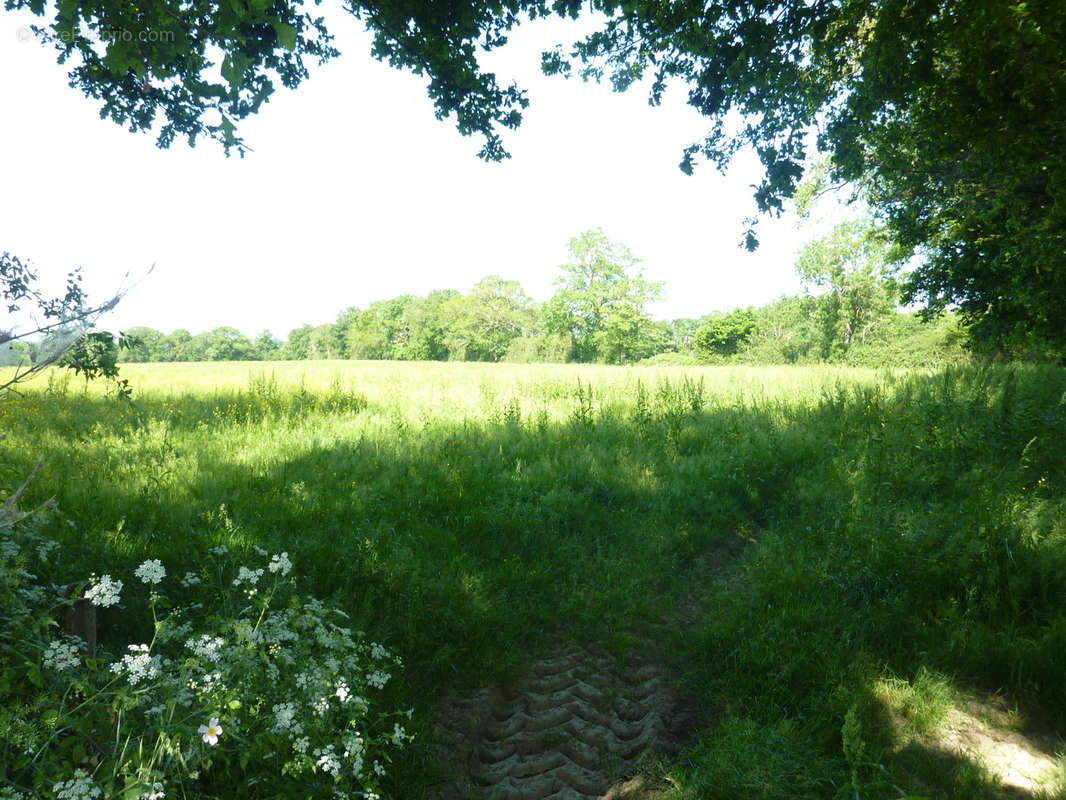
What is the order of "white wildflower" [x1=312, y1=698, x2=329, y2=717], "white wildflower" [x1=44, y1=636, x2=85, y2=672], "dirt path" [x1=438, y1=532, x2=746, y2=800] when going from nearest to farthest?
"white wildflower" [x1=44, y1=636, x2=85, y2=672] → "white wildflower" [x1=312, y1=698, x2=329, y2=717] → "dirt path" [x1=438, y1=532, x2=746, y2=800]

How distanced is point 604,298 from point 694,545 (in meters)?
62.3

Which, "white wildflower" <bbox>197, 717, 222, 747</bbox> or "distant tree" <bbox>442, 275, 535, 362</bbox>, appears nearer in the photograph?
"white wildflower" <bbox>197, 717, 222, 747</bbox>

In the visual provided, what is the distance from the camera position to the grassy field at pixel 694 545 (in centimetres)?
344

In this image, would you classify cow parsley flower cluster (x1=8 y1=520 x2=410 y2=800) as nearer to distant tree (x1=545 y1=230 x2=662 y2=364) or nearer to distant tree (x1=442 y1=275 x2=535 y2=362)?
distant tree (x1=545 y1=230 x2=662 y2=364)

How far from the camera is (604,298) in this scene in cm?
6588

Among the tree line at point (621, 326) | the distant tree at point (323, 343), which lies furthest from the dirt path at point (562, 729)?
the distant tree at point (323, 343)

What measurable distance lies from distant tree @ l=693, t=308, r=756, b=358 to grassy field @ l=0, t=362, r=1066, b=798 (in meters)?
77.0

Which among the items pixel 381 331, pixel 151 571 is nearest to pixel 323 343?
pixel 381 331

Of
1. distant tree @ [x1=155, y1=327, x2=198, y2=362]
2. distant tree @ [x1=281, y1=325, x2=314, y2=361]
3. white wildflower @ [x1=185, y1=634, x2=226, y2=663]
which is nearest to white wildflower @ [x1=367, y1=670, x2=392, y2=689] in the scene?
white wildflower @ [x1=185, y1=634, x2=226, y2=663]

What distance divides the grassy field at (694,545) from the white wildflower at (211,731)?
4.05 feet

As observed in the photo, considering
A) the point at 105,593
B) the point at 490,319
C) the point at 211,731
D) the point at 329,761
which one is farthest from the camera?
the point at 490,319

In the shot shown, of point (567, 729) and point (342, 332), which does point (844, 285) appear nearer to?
point (567, 729)

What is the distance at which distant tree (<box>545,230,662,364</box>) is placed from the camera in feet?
212

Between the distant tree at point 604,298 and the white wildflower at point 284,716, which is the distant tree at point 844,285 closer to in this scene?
the distant tree at point 604,298
